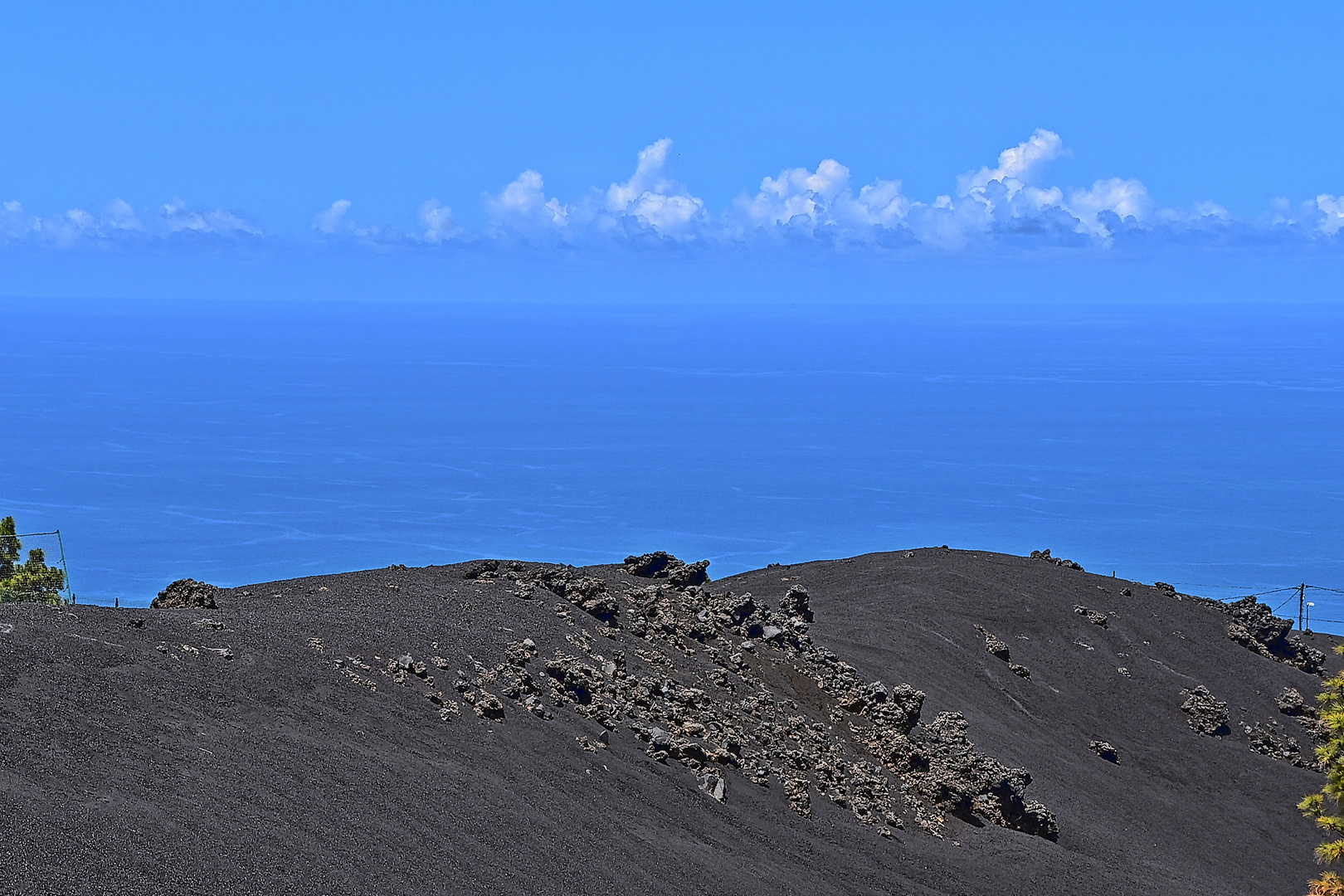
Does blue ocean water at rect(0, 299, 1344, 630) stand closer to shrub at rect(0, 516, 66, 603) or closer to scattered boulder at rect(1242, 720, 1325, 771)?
shrub at rect(0, 516, 66, 603)

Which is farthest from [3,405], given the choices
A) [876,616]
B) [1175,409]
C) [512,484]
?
[876,616]

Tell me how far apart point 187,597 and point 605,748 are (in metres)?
9.48

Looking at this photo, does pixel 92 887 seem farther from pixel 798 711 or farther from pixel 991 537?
pixel 991 537

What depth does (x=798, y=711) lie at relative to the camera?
31.1 m

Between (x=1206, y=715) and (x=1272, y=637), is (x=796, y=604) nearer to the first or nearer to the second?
(x=1206, y=715)

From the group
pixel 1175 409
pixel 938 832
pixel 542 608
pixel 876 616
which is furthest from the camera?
pixel 1175 409

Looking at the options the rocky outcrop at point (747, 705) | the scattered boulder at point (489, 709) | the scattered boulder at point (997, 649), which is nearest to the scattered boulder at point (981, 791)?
the rocky outcrop at point (747, 705)

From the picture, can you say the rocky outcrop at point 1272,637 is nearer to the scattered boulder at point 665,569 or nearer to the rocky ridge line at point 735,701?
the rocky ridge line at point 735,701

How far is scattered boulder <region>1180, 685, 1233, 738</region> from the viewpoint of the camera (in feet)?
130

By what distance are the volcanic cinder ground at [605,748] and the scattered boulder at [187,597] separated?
3.39 feet

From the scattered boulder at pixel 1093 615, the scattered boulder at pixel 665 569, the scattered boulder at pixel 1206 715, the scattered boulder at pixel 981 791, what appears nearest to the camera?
the scattered boulder at pixel 981 791

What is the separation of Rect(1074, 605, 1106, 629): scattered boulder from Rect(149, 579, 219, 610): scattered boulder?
88.9 ft

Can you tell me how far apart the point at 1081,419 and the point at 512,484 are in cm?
8811

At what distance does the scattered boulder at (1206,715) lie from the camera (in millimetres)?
39750
